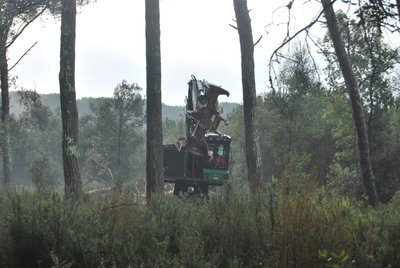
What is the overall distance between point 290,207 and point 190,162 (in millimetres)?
15419

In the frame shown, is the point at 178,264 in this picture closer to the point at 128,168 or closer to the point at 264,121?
the point at 264,121

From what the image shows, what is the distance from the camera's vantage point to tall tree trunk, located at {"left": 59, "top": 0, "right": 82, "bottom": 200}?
1024 centimetres

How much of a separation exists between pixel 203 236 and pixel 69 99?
6806 millimetres

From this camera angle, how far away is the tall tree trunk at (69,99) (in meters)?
10.2

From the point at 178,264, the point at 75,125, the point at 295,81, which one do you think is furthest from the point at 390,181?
the point at 178,264

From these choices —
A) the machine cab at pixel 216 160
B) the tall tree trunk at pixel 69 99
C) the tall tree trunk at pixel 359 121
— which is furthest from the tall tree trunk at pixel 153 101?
the machine cab at pixel 216 160

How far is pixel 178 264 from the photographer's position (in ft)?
10.8

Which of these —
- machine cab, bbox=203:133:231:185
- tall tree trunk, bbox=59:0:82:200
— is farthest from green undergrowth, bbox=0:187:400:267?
machine cab, bbox=203:133:231:185

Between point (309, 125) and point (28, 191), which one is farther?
point (309, 125)

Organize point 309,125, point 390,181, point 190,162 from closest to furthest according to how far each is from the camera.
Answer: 1. point 190,162
2. point 390,181
3. point 309,125

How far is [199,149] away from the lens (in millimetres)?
18453

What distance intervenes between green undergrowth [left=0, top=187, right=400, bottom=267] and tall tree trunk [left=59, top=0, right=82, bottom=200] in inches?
195

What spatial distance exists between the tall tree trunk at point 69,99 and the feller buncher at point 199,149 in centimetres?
706

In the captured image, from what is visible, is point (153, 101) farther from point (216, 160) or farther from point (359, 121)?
point (216, 160)
